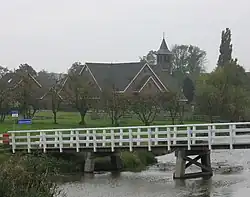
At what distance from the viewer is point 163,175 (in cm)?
3447

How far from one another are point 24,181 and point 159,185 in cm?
1456

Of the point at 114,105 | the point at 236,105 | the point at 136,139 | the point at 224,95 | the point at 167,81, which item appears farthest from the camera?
the point at 167,81

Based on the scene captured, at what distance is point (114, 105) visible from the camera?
55906 mm

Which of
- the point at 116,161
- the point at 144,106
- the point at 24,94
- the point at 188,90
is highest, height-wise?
the point at 188,90

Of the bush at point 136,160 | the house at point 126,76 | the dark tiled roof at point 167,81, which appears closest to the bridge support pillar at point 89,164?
the bush at point 136,160

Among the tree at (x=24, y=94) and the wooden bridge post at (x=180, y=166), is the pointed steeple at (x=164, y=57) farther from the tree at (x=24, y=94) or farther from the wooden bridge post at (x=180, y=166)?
the wooden bridge post at (x=180, y=166)

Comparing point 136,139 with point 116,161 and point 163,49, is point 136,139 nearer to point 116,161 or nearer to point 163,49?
point 116,161

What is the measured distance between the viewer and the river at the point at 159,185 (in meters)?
27.7

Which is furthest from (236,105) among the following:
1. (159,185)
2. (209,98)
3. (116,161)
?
(159,185)

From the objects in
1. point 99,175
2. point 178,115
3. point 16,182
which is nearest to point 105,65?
point 178,115

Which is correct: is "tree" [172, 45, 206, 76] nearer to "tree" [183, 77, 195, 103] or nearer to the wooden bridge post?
"tree" [183, 77, 195, 103]

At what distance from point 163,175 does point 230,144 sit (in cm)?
577

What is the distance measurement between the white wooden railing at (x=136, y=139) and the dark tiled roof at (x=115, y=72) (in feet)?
133

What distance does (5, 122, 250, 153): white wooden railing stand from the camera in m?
30.5
